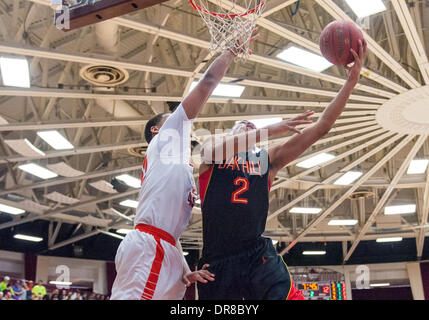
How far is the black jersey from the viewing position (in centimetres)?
360

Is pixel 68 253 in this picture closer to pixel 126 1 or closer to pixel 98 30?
pixel 98 30

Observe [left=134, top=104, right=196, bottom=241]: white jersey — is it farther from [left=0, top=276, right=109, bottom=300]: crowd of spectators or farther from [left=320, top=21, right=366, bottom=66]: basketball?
[left=0, top=276, right=109, bottom=300]: crowd of spectators

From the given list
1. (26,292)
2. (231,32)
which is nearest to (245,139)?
(231,32)

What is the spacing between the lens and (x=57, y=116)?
15.3 m

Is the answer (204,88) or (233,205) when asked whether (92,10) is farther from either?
(233,205)

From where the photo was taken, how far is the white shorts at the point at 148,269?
3.21 meters

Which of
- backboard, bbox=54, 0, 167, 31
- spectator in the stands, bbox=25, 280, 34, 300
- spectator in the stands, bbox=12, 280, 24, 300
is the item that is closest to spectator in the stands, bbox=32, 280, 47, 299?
spectator in the stands, bbox=25, 280, 34, 300

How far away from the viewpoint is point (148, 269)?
324 centimetres

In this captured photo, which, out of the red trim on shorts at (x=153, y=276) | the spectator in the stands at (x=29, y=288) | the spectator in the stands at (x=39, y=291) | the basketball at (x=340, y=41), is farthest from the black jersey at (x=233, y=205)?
the spectator in the stands at (x=39, y=291)

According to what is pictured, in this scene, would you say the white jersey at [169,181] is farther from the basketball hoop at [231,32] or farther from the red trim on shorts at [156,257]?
the basketball hoop at [231,32]

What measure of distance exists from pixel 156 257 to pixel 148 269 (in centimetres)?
12

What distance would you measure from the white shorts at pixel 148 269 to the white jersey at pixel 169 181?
0.40 feet

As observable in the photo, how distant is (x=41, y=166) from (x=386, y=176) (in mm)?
12864
